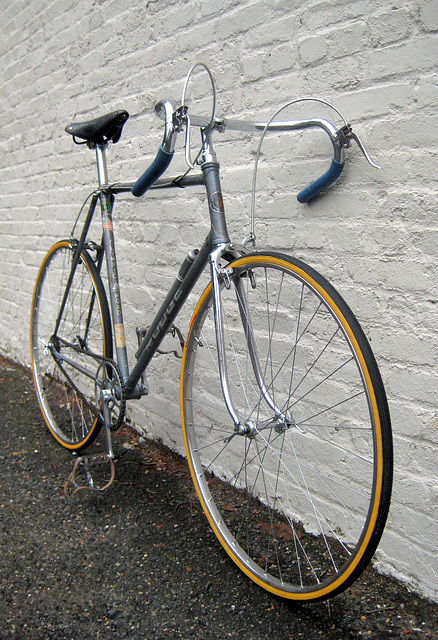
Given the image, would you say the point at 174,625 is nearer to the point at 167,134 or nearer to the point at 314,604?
the point at 314,604

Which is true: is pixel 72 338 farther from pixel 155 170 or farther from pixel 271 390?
pixel 155 170

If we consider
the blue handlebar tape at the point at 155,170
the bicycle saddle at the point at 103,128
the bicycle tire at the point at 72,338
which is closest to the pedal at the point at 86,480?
the bicycle tire at the point at 72,338

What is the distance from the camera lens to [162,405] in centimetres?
285

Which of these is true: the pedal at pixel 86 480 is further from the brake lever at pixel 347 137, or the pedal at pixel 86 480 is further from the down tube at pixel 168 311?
the brake lever at pixel 347 137

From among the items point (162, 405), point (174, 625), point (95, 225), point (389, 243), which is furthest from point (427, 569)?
point (95, 225)

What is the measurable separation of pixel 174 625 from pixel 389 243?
130 cm

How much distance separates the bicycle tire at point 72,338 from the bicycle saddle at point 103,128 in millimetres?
520

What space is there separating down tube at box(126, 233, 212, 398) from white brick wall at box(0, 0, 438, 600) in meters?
0.34

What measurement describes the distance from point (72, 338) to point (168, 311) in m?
0.95

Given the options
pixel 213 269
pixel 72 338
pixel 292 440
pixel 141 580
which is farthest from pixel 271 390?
pixel 72 338

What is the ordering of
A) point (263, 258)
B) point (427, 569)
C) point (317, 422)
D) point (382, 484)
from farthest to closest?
point (317, 422)
point (427, 569)
point (263, 258)
point (382, 484)

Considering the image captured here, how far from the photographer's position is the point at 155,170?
177cm

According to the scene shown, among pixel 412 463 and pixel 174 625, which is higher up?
pixel 412 463

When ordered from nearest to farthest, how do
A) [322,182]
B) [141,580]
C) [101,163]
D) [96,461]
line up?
1. [322,182]
2. [141,580]
3. [101,163]
4. [96,461]
